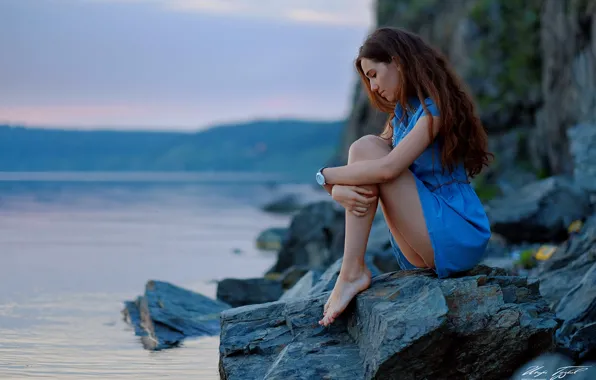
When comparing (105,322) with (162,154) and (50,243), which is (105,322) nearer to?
(50,243)

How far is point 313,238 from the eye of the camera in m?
12.3

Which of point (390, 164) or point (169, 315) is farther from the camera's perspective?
point (169, 315)

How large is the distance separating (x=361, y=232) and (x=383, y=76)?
84cm

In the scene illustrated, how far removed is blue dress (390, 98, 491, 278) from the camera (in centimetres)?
430

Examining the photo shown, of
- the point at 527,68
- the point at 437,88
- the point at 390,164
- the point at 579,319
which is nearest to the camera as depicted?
the point at 390,164

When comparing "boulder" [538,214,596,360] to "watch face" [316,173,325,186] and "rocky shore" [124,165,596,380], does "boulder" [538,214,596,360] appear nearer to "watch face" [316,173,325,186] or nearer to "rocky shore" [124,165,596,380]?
"rocky shore" [124,165,596,380]

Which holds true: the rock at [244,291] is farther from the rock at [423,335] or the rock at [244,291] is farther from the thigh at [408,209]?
the thigh at [408,209]

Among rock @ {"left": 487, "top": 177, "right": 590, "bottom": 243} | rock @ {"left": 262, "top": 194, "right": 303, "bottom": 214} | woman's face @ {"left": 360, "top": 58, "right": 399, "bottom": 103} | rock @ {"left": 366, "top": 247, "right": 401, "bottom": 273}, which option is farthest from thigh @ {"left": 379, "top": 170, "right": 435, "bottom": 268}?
rock @ {"left": 262, "top": 194, "right": 303, "bottom": 214}

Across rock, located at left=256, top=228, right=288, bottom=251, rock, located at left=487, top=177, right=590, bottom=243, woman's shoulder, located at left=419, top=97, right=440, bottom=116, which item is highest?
woman's shoulder, located at left=419, top=97, right=440, bottom=116

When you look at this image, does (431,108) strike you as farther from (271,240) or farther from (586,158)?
(271,240)

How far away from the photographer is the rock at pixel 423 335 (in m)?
3.99

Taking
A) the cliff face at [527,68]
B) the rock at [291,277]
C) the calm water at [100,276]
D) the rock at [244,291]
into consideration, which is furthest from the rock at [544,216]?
the cliff face at [527,68]

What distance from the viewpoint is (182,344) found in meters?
6.36

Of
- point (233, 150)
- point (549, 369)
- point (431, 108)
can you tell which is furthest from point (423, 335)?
point (233, 150)
